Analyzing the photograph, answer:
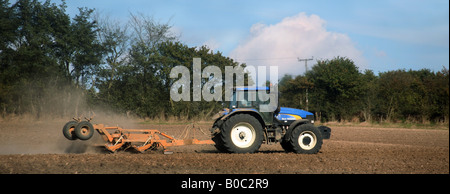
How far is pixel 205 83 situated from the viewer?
3072cm

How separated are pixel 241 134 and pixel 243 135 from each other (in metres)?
0.06

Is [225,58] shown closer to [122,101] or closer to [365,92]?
[122,101]

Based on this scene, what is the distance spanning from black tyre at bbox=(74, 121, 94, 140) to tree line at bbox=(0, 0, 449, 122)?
60.0ft

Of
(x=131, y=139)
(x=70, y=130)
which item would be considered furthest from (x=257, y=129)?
(x=70, y=130)

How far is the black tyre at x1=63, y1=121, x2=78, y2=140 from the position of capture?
9.84 metres

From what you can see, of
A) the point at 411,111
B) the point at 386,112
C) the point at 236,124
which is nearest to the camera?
the point at 236,124

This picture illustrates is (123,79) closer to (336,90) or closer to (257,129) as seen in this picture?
(336,90)

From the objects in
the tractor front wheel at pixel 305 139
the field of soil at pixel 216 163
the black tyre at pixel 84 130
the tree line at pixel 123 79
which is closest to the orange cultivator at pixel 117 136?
the black tyre at pixel 84 130

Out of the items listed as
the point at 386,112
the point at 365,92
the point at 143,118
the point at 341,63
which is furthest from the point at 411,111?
the point at 143,118

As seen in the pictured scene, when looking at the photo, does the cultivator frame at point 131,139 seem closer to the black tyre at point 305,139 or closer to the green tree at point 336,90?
the black tyre at point 305,139

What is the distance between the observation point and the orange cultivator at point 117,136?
983 cm

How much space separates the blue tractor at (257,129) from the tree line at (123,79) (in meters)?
17.4

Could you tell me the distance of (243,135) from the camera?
33.4 ft
